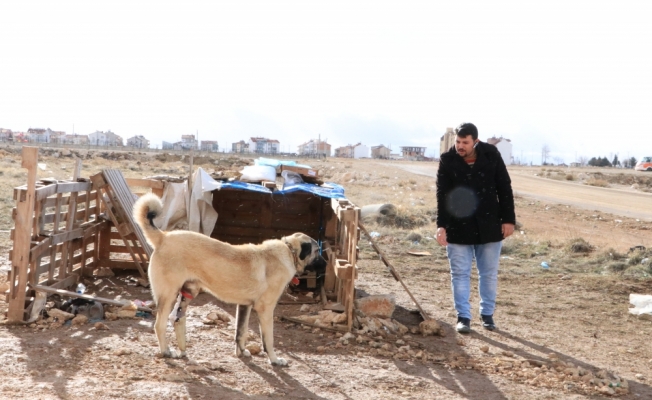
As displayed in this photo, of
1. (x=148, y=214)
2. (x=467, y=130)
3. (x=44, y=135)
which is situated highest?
(x=44, y=135)

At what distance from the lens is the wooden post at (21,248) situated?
656 centimetres

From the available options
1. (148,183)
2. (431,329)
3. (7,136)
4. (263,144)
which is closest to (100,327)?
(148,183)

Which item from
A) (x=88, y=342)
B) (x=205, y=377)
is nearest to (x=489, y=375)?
(x=205, y=377)

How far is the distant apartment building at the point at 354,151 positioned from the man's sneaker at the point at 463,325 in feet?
602

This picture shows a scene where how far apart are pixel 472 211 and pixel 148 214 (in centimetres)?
368

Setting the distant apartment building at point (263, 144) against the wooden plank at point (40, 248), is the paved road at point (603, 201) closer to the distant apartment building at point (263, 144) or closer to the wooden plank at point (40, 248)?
the wooden plank at point (40, 248)

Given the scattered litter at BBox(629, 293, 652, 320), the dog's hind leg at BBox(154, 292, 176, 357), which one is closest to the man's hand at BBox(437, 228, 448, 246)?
the dog's hind leg at BBox(154, 292, 176, 357)

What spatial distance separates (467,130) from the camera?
23.2ft

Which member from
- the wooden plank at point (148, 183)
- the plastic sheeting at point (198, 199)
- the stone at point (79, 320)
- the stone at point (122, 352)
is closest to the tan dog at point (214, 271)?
the stone at point (122, 352)

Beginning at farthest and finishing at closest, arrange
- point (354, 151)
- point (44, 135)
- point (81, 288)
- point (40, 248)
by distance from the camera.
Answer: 1. point (354, 151)
2. point (44, 135)
3. point (81, 288)
4. point (40, 248)

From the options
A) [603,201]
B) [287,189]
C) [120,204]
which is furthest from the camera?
[603,201]

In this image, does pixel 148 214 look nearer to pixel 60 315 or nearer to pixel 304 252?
pixel 304 252

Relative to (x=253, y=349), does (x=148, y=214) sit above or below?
above

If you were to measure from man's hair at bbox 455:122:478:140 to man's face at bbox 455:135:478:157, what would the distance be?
35mm
